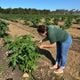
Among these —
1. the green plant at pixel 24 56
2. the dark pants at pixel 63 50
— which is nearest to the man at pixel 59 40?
the dark pants at pixel 63 50

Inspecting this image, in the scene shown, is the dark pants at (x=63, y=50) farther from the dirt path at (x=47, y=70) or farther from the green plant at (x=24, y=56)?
the green plant at (x=24, y=56)

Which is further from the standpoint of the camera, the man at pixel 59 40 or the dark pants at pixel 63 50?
the dark pants at pixel 63 50

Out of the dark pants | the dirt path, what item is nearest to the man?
the dark pants

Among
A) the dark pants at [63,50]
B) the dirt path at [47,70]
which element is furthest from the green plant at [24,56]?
the dark pants at [63,50]

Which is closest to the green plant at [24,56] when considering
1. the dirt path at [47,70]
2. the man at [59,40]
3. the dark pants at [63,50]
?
the dirt path at [47,70]

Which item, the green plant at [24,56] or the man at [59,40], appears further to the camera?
the green plant at [24,56]

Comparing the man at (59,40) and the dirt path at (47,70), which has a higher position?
the man at (59,40)

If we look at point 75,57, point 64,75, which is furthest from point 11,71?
point 75,57

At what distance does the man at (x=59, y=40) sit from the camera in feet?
20.6

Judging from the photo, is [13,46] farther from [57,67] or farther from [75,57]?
[75,57]

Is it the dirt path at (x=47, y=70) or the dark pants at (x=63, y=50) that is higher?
the dark pants at (x=63, y=50)

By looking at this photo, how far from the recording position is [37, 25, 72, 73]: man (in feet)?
20.6

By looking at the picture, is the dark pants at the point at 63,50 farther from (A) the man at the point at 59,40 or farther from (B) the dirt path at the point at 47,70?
(B) the dirt path at the point at 47,70

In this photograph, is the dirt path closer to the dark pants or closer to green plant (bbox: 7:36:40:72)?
green plant (bbox: 7:36:40:72)
